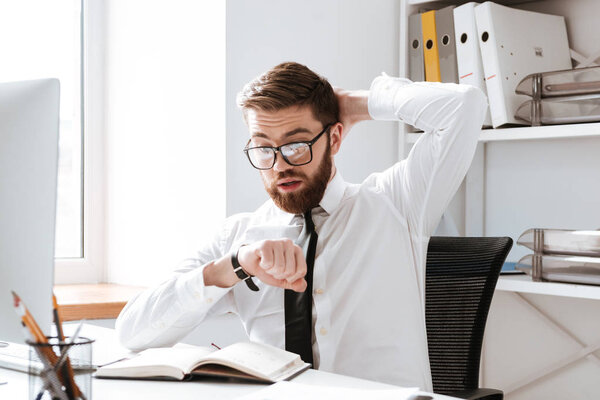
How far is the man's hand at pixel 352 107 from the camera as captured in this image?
5.06 ft

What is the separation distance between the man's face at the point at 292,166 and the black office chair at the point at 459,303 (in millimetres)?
283

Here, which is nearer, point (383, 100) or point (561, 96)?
point (383, 100)

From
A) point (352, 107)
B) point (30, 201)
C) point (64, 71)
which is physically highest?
point (64, 71)

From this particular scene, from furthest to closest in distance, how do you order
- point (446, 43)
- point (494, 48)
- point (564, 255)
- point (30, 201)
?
point (446, 43)
point (494, 48)
point (564, 255)
point (30, 201)

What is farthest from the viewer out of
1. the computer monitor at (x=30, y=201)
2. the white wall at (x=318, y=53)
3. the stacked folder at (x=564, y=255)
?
the white wall at (x=318, y=53)

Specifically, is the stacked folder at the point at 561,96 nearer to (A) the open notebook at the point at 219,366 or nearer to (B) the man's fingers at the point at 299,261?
(B) the man's fingers at the point at 299,261

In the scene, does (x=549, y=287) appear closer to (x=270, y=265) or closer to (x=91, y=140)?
(x=270, y=265)

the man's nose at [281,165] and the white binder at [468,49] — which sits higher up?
the white binder at [468,49]

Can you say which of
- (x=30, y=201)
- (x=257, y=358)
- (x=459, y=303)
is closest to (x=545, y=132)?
(x=459, y=303)

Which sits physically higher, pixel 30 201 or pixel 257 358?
pixel 30 201

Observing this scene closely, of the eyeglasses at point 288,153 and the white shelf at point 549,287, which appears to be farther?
the white shelf at point 549,287

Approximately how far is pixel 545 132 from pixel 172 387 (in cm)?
129

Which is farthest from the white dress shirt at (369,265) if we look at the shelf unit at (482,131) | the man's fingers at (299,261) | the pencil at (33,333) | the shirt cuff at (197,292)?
the pencil at (33,333)

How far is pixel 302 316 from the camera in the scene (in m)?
1.35
